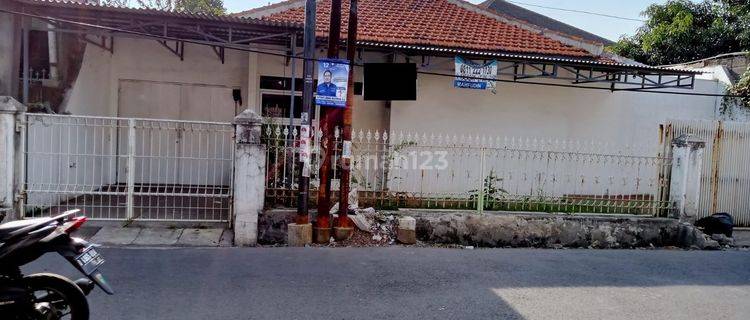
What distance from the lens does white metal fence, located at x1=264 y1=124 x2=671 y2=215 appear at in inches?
280

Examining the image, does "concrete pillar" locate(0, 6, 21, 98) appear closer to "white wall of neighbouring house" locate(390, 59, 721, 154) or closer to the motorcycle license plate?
the motorcycle license plate

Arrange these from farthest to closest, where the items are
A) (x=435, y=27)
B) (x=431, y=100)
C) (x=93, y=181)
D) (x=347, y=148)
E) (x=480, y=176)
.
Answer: (x=435, y=27)
(x=431, y=100)
(x=480, y=176)
(x=93, y=181)
(x=347, y=148)

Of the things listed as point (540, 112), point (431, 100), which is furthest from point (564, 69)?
point (431, 100)

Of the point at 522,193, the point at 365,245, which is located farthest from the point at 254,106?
the point at 522,193

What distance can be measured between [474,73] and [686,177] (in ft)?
12.8

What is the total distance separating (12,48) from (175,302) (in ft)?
18.0

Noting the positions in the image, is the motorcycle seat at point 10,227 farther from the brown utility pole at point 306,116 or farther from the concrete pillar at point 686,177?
the concrete pillar at point 686,177

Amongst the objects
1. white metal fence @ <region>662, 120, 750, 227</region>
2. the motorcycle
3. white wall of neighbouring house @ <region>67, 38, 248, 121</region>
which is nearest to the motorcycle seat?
the motorcycle

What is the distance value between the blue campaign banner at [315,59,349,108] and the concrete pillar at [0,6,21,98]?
4614 millimetres

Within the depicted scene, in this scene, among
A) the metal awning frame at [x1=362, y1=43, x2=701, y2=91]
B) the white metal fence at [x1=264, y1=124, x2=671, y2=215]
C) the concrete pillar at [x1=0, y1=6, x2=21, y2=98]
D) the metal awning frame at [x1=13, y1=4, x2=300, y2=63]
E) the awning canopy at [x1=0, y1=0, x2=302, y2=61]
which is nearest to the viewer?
the white metal fence at [x1=264, y1=124, x2=671, y2=215]

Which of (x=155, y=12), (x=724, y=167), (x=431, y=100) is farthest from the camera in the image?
(x=431, y=100)

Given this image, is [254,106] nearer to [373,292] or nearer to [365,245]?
[365,245]

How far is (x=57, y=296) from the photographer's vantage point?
3.44 meters

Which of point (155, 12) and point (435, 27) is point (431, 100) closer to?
point (435, 27)
